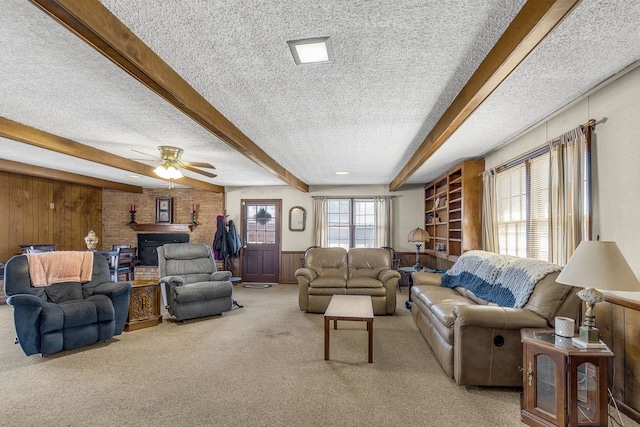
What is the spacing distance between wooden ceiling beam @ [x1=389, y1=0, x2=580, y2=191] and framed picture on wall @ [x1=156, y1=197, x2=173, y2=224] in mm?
6920

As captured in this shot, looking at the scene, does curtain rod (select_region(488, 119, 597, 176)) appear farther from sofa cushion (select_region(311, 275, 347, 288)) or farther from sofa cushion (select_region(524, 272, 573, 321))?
sofa cushion (select_region(311, 275, 347, 288))

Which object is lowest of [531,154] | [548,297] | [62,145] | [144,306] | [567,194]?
[144,306]

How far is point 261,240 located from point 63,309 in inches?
190

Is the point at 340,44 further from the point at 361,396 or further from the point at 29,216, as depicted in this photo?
the point at 29,216

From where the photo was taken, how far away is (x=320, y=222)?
25.8ft

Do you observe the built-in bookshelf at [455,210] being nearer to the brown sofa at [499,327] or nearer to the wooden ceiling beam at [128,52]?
the brown sofa at [499,327]

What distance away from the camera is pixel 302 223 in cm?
802

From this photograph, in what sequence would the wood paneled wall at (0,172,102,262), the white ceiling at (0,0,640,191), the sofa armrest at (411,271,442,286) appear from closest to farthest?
the white ceiling at (0,0,640,191), the sofa armrest at (411,271,442,286), the wood paneled wall at (0,172,102,262)

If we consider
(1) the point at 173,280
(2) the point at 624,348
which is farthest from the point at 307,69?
(1) the point at 173,280

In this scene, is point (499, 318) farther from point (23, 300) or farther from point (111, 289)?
point (23, 300)

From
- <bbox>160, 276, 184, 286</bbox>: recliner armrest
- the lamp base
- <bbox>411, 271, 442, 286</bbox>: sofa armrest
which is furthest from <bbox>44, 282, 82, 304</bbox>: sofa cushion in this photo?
the lamp base

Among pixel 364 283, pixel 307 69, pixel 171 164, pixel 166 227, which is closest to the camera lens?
pixel 307 69

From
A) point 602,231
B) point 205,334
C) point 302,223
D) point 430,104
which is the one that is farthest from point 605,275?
point 302,223

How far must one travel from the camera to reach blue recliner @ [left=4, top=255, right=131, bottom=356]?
3.25 metres
